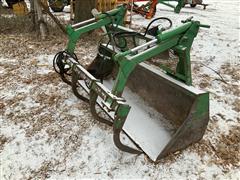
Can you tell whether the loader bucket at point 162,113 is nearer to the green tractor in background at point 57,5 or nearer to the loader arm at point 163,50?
the loader arm at point 163,50

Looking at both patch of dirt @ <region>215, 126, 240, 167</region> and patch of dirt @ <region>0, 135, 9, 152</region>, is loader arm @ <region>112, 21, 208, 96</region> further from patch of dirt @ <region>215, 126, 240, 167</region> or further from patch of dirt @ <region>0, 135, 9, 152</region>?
patch of dirt @ <region>0, 135, 9, 152</region>

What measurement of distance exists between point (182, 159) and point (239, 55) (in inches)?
165

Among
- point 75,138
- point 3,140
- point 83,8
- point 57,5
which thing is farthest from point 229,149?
point 57,5

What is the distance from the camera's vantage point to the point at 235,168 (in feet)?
8.90

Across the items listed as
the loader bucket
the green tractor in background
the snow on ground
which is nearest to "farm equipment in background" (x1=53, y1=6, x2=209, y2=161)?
the loader bucket

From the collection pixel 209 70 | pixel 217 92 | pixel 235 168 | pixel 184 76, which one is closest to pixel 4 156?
pixel 184 76

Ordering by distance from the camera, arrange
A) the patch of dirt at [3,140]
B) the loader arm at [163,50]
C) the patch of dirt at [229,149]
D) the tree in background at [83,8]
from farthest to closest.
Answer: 1. the tree in background at [83,8]
2. the patch of dirt at [3,140]
3. the patch of dirt at [229,149]
4. the loader arm at [163,50]

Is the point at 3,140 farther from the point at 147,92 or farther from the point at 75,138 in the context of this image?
the point at 147,92

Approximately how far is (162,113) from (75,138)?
3.81 feet

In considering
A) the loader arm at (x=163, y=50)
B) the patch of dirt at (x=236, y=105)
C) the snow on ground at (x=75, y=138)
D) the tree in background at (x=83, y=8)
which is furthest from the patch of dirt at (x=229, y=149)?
the tree in background at (x=83, y=8)

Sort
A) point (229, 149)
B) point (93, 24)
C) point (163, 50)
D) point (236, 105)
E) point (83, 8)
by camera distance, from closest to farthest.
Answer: point (163, 50) < point (229, 149) < point (93, 24) < point (236, 105) < point (83, 8)

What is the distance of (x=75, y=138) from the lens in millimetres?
3049

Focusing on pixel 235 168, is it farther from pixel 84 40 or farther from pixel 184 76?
pixel 84 40

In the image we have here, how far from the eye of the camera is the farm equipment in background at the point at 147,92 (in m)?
2.56
